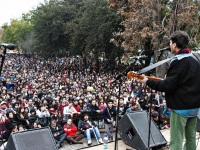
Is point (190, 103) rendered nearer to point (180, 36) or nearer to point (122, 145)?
point (180, 36)

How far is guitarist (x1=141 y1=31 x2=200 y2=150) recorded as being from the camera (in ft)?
8.00

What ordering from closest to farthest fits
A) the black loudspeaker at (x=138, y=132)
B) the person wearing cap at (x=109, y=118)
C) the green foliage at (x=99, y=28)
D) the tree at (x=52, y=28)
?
the black loudspeaker at (x=138, y=132)
the person wearing cap at (x=109, y=118)
the green foliage at (x=99, y=28)
the tree at (x=52, y=28)

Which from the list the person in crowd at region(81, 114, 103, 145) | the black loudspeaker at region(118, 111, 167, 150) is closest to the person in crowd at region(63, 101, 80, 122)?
the person in crowd at region(81, 114, 103, 145)

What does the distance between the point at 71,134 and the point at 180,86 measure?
200 inches

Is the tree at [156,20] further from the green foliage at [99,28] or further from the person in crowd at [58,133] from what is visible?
the green foliage at [99,28]

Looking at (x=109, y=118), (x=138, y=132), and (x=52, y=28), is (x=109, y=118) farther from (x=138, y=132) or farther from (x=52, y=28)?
(x=52, y=28)

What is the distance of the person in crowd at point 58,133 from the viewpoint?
6438 mm

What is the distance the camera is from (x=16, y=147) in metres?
3.61

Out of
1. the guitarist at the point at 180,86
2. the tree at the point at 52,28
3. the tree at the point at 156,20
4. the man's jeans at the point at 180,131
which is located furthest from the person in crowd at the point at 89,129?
the tree at the point at 52,28

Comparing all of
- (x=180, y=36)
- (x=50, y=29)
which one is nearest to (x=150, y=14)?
(x=180, y=36)

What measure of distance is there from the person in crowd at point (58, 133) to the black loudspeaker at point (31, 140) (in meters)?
2.42

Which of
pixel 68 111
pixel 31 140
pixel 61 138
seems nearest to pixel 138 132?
pixel 31 140

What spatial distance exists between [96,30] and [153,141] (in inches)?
839

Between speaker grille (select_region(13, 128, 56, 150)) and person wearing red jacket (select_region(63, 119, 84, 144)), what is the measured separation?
260 centimetres
